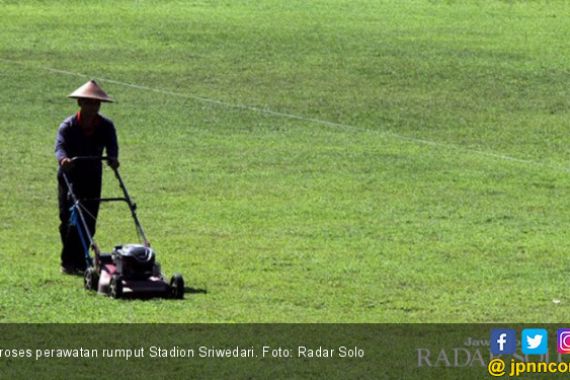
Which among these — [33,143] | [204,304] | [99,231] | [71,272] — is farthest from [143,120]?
[204,304]

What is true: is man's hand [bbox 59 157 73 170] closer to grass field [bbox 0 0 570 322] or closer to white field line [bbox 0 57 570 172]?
grass field [bbox 0 0 570 322]

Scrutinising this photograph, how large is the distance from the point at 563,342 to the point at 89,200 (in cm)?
477

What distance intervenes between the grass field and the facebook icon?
24.4 inches

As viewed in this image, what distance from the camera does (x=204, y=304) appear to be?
44.8ft

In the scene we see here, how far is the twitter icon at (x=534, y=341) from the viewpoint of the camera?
12.1m

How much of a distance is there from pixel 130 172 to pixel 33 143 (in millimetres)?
2301

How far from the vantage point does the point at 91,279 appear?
1412cm

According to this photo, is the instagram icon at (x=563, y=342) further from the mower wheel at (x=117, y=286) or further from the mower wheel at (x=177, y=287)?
the mower wheel at (x=117, y=286)

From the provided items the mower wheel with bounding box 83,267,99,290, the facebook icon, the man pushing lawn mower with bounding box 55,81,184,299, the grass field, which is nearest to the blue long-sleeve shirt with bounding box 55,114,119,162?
the man pushing lawn mower with bounding box 55,81,184,299

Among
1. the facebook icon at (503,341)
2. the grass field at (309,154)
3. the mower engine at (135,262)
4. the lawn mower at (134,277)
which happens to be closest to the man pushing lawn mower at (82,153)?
the grass field at (309,154)

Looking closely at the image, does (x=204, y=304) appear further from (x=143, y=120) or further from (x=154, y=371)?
(x=143, y=120)

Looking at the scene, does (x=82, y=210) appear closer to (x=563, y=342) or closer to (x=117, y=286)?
(x=117, y=286)

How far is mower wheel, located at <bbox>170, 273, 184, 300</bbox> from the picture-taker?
45.0 ft

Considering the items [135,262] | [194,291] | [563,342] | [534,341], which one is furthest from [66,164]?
[563,342]
